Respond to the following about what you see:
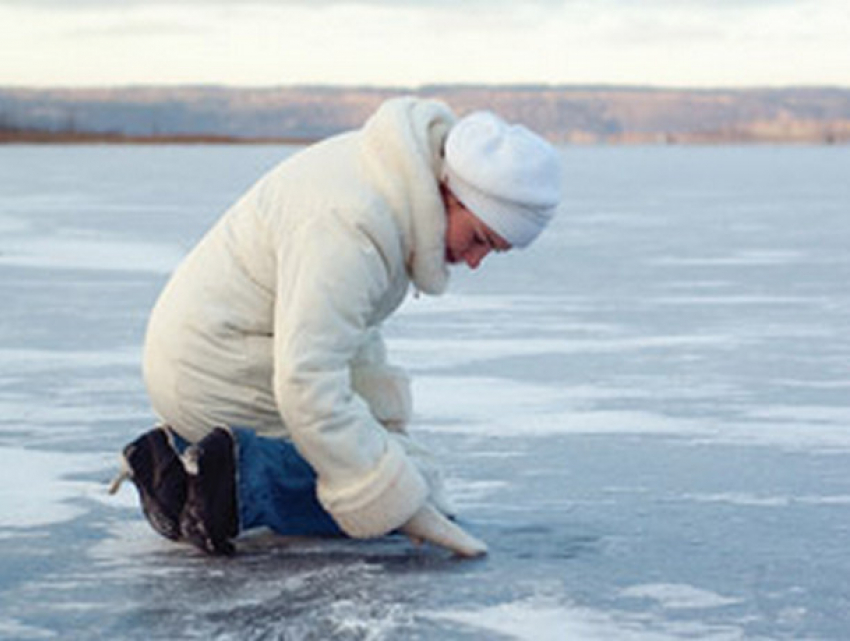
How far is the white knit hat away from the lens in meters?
3.77

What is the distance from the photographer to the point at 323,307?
3.70 m

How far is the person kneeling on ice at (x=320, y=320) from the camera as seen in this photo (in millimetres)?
3744

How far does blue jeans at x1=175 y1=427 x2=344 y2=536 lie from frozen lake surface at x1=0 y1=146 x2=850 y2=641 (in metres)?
0.05

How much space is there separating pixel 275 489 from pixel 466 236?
26.1 inches

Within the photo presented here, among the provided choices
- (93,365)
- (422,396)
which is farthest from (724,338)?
(93,365)

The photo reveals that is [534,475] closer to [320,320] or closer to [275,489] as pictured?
[275,489]

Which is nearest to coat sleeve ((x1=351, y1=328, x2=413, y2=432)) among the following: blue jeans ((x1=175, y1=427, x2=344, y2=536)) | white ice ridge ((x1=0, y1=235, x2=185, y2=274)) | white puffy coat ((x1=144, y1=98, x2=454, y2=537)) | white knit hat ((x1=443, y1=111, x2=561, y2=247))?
white puffy coat ((x1=144, y1=98, x2=454, y2=537))

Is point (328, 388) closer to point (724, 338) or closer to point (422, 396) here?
point (422, 396)

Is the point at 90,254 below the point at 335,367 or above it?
below

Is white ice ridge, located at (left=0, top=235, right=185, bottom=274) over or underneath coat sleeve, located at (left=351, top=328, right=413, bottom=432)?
underneath

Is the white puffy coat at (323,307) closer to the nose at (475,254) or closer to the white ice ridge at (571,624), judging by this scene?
the nose at (475,254)

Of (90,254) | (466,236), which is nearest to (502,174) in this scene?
(466,236)

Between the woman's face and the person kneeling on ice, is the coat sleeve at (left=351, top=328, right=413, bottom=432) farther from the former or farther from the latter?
the woman's face

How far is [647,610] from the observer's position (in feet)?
11.5
